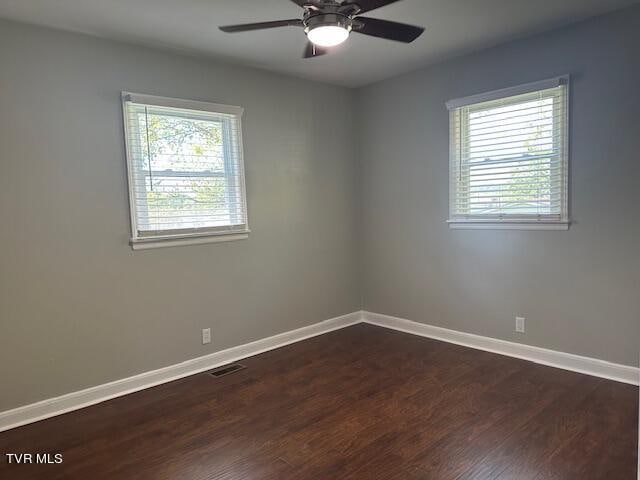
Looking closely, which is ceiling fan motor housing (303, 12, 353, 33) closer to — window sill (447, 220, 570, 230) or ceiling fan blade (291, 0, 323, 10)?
ceiling fan blade (291, 0, 323, 10)

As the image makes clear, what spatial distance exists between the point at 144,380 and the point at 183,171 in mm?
1585

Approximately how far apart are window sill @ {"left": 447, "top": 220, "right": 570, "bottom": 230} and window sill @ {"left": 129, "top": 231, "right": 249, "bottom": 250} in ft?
6.11

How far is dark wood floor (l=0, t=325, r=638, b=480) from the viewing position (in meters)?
2.18

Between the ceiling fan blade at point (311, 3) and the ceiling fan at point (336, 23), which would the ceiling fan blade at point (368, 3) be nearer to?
the ceiling fan at point (336, 23)

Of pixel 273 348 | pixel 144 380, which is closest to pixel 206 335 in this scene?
pixel 144 380

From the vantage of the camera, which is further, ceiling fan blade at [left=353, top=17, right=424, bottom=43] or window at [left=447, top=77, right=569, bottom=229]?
window at [left=447, top=77, right=569, bottom=229]

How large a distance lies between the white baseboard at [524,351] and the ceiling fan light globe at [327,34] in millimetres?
2742

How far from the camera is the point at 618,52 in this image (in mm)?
2908

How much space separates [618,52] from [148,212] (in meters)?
3.42

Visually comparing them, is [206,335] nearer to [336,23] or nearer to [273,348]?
[273,348]

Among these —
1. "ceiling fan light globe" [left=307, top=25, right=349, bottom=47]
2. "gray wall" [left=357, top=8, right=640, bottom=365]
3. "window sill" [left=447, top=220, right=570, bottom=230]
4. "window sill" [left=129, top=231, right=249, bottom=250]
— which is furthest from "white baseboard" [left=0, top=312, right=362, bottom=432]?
"ceiling fan light globe" [left=307, top=25, right=349, bottom=47]

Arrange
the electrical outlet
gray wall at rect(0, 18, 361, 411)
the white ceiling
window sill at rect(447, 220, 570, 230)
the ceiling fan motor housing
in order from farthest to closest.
Result: 1. the electrical outlet
2. window sill at rect(447, 220, 570, 230)
3. gray wall at rect(0, 18, 361, 411)
4. the white ceiling
5. the ceiling fan motor housing

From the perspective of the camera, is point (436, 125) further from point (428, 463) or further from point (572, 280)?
point (428, 463)

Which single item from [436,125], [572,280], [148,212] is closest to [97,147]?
[148,212]
